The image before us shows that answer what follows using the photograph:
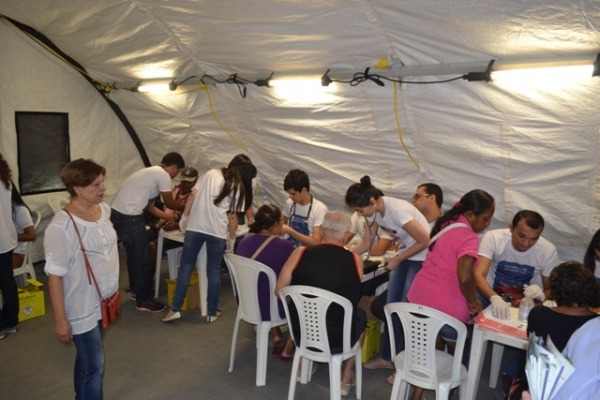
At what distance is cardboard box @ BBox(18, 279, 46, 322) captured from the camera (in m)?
4.16

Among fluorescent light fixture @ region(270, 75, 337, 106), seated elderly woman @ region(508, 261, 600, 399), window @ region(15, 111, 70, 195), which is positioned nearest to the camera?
seated elderly woman @ region(508, 261, 600, 399)

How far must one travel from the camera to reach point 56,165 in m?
5.82

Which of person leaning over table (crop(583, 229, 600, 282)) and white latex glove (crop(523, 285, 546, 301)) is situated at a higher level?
person leaning over table (crop(583, 229, 600, 282))

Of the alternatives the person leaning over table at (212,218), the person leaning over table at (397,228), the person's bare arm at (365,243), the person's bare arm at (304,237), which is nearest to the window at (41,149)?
the person leaning over table at (212,218)

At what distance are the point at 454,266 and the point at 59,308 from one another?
2.04 metres

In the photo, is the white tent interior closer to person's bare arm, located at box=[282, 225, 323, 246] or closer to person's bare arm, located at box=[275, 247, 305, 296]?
person's bare arm, located at box=[282, 225, 323, 246]

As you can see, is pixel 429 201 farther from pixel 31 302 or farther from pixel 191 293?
pixel 31 302

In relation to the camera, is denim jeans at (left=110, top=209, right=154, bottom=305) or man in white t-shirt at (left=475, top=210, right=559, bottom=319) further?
denim jeans at (left=110, top=209, right=154, bottom=305)

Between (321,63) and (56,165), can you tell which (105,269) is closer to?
(321,63)

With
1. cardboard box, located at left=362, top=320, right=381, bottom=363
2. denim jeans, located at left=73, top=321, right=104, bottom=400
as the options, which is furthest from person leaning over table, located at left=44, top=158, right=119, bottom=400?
cardboard box, located at left=362, top=320, right=381, bottom=363

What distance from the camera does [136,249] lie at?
14.3ft

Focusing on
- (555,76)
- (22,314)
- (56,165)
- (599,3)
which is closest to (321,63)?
(555,76)

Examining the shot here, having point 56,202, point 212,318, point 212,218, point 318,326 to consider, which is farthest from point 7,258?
point 318,326

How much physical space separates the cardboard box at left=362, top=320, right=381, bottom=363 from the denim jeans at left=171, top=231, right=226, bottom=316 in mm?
1367
